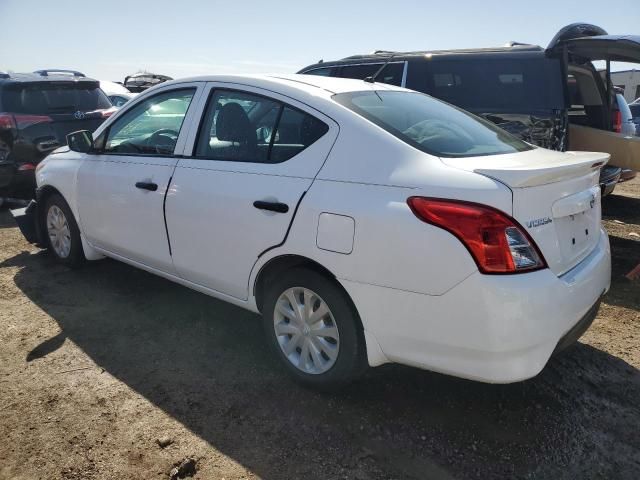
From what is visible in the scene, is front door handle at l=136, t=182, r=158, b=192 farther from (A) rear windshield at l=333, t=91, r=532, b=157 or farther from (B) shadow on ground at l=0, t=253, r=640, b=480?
(A) rear windshield at l=333, t=91, r=532, b=157

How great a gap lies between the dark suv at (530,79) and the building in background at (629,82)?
24.9 m

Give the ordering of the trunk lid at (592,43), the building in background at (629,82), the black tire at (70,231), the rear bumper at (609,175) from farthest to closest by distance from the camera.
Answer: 1. the building in background at (629,82)
2. the rear bumper at (609,175)
3. the trunk lid at (592,43)
4. the black tire at (70,231)

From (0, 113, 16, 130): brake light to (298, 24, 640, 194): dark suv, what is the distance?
4142mm

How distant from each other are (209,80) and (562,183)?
215cm

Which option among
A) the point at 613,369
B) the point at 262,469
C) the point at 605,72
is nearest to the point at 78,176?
the point at 262,469

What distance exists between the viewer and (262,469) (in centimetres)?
223

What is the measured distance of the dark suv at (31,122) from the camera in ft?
19.7

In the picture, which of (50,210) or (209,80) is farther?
(50,210)

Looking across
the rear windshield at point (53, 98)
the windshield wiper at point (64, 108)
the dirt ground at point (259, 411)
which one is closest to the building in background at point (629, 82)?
the rear windshield at point (53, 98)

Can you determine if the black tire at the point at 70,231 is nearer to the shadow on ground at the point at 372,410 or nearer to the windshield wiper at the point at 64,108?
the shadow on ground at the point at 372,410

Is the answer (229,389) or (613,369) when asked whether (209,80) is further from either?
(613,369)

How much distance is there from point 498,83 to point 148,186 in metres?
3.88

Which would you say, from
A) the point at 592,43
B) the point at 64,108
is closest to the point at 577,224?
the point at 592,43

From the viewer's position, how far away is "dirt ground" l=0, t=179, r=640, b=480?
2256mm
